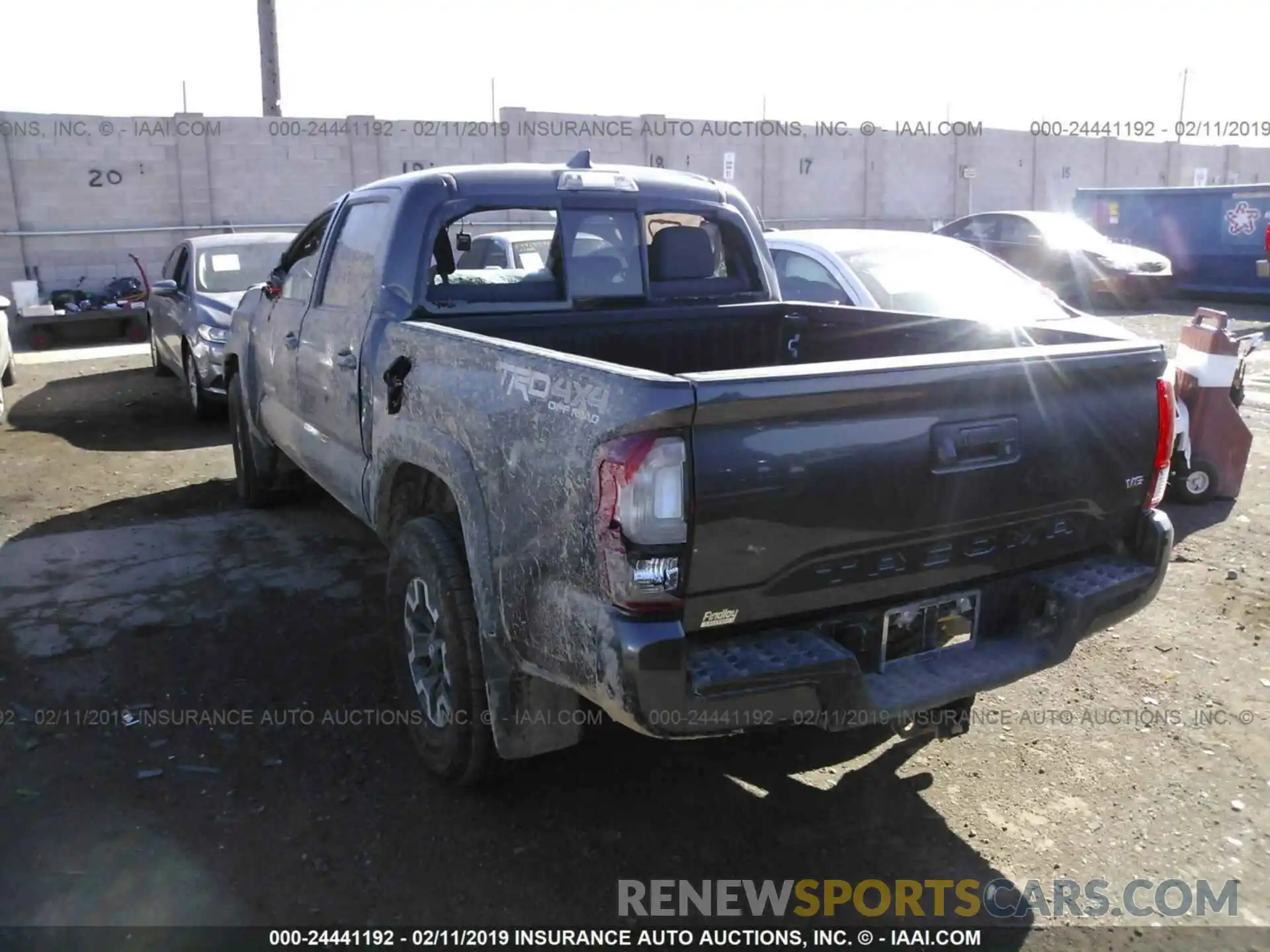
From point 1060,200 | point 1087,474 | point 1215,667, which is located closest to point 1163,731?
point 1215,667

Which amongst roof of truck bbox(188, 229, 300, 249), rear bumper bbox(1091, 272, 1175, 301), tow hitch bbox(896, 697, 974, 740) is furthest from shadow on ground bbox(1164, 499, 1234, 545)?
rear bumper bbox(1091, 272, 1175, 301)

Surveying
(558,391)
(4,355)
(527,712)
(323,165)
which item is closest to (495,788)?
(527,712)

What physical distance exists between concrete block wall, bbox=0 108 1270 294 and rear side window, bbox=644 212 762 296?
1022cm

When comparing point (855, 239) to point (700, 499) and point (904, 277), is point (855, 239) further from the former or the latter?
point (700, 499)

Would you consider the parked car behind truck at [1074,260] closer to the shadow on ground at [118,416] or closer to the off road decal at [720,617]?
the shadow on ground at [118,416]

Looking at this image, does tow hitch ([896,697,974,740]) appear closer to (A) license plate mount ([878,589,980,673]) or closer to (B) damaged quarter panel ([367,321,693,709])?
(A) license plate mount ([878,589,980,673])

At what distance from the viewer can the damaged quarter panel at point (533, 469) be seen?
2656 millimetres

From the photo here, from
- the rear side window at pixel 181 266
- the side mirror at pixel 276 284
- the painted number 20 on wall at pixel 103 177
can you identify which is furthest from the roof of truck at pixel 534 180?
the painted number 20 on wall at pixel 103 177

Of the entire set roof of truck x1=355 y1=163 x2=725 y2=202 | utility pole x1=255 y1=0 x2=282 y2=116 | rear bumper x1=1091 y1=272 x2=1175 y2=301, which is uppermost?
utility pole x1=255 y1=0 x2=282 y2=116

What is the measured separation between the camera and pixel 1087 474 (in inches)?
128

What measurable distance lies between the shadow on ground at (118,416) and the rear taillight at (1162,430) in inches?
293

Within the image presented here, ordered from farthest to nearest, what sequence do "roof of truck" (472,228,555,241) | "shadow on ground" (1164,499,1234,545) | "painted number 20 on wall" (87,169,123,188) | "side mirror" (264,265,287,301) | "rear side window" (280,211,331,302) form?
"painted number 20 on wall" (87,169,123,188), "shadow on ground" (1164,499,1234,545), "side mirror" (264,265,287,301), "roof of truck" (472,228,555,241), "rear side window" (280,211,331,302)

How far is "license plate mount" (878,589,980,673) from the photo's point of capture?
3055 mm

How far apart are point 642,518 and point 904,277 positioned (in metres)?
5.74
